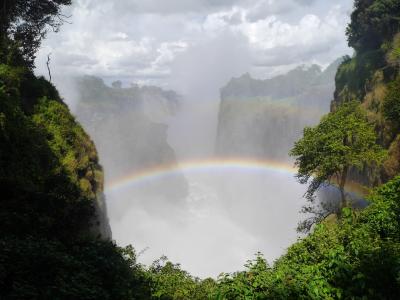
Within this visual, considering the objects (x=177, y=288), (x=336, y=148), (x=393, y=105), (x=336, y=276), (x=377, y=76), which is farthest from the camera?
(x=377, y=76)

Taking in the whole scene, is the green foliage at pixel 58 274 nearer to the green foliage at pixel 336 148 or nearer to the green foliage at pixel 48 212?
the green foliage at pixel 48 212

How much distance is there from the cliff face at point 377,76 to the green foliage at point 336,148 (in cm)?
598

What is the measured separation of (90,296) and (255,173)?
189 metres

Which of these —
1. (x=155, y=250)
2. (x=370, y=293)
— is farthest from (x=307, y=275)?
(x=155, y=250)

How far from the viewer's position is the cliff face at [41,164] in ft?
49.4

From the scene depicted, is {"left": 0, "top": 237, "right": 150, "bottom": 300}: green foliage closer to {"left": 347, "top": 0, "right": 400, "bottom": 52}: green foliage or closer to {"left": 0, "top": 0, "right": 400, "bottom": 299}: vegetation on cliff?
{"left": 0, "top": 0, "right": 400, "bottom": 299}: vegetation on cliff

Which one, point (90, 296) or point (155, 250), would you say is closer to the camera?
point (90, 296)

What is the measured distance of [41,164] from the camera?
21.2 meters

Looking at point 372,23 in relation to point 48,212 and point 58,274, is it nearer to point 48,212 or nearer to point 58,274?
point 48,212

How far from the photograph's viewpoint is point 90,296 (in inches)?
366

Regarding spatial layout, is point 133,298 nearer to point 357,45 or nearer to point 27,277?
point 27,277

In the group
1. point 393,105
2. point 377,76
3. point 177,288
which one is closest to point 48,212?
point 177,288

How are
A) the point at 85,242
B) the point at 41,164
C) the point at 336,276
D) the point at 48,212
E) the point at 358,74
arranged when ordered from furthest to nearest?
the point at 358,74, the point at 41,164, the point at 48,212, the point at 85,242, the point at 336,276

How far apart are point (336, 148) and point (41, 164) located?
71.0ft
